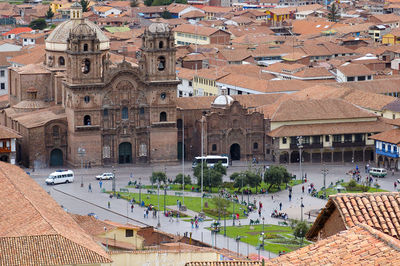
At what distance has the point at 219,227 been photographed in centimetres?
8825

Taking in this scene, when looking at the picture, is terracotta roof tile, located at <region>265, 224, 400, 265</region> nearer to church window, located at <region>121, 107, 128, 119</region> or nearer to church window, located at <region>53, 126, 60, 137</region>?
church window, located at <region>53, 126, 60, 137</region>

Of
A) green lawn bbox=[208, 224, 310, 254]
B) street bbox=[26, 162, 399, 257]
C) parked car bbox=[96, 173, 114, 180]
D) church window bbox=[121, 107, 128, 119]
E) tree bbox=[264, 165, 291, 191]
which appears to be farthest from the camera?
church window bbox=[121, 107, 128, 119]

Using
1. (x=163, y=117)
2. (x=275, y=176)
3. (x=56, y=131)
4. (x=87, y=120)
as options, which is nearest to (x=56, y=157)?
(x=56, y=131)

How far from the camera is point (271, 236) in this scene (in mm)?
84500

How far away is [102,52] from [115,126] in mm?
7973

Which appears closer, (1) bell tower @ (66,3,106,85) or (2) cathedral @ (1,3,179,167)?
(1) bell tower @ (66,3,106,85)

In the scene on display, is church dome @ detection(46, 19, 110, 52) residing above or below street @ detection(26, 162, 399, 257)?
above

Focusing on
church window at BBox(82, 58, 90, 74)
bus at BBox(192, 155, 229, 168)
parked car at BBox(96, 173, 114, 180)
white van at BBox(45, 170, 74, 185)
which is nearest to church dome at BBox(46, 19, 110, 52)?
church window at BBox(82, 58, 90, 74)

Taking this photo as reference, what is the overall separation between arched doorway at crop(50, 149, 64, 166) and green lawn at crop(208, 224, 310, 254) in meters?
28.8

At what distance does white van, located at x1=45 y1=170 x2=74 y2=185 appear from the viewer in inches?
4146

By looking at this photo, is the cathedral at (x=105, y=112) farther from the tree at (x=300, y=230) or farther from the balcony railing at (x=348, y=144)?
the tree at (x=300, y=230)

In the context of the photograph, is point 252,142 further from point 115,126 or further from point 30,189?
point 30,189

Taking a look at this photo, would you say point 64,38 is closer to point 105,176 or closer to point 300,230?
point 105,176

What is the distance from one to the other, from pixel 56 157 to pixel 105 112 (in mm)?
6053
